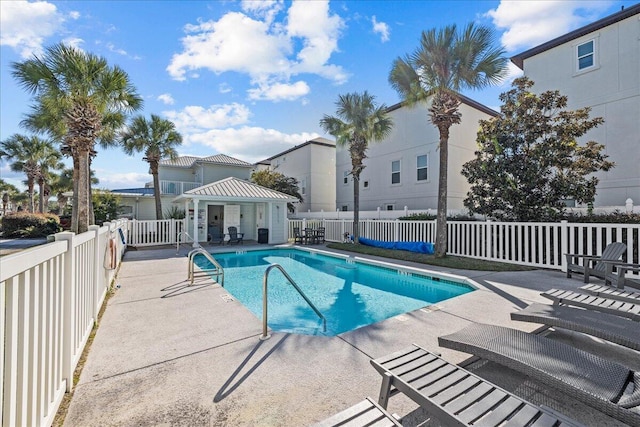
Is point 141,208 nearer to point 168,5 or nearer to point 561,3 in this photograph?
point 168,5

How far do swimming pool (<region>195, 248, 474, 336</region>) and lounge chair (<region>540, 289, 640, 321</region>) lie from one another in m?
2.75

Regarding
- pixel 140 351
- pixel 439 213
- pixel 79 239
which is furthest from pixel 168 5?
pixel 439 213

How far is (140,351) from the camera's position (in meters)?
3.61

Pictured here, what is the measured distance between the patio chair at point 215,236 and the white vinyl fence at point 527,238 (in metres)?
9.70

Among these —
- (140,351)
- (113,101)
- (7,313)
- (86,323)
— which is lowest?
(140,351)

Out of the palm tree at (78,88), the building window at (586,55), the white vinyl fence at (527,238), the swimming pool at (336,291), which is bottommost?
the swimming pool at (336,291)

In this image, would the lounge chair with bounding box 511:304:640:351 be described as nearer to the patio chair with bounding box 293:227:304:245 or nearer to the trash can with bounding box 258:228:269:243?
the patio chair with bounding box 293:227:304:245

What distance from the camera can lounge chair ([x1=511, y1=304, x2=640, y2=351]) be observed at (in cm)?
289

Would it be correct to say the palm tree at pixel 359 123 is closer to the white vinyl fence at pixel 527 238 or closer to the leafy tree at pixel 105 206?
the white vinyl fence at pixel 527 238

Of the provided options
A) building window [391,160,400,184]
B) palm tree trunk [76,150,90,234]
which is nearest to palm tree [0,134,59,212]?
palm tree trunk [76,150,90,234]

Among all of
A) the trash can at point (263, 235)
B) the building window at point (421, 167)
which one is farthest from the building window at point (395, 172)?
the trash can at point (263, 235)

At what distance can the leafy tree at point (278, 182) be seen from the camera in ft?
83.0

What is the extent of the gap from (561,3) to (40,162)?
1620 inches

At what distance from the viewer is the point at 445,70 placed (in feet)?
34.1
